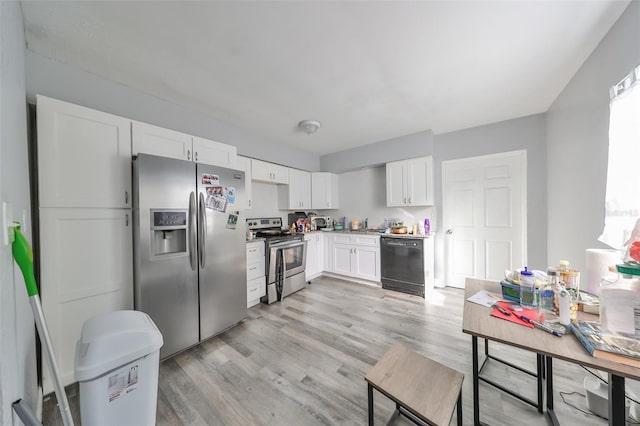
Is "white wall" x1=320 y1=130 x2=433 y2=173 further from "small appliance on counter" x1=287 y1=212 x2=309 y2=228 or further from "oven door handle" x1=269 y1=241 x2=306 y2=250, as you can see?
"oven door handle" x1=269 y1=241 x2=306 y2=250

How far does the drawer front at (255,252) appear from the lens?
2.92 metres

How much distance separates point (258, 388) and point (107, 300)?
1.40 meters

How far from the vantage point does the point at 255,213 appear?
3.71 m

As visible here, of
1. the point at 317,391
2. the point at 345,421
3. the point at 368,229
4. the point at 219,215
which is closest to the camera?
the point at 345,421

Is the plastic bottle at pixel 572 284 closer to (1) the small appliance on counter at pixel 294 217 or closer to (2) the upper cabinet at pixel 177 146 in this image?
(2) the upper cabinet at pixel 177 146

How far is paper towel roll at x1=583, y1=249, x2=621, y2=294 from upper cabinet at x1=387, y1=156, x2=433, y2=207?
7.58ft

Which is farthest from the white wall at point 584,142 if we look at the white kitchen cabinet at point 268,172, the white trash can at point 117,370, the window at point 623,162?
the white kitchen cabinet at point 268,172

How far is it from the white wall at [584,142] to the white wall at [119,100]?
3.62 meters

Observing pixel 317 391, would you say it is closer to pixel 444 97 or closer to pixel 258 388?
pixel 258 388

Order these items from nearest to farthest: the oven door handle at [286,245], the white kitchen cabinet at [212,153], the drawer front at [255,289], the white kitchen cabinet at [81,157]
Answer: the white kitchen cabinet at [81,157] < the white kitchen cabinet at [212,153] < the drawer front at [255,289] < the oven door handle at [286,245]

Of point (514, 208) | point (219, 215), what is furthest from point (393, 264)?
point (219, 215)

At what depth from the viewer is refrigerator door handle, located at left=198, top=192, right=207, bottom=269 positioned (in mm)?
2086

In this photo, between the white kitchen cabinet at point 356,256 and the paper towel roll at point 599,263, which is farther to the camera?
the white kitchen cabinet at point 356,256

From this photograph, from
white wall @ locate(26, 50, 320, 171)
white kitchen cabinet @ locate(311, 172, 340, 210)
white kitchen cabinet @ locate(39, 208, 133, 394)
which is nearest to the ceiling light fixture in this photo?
white wall @ locate(26, 50, 320, 171)
